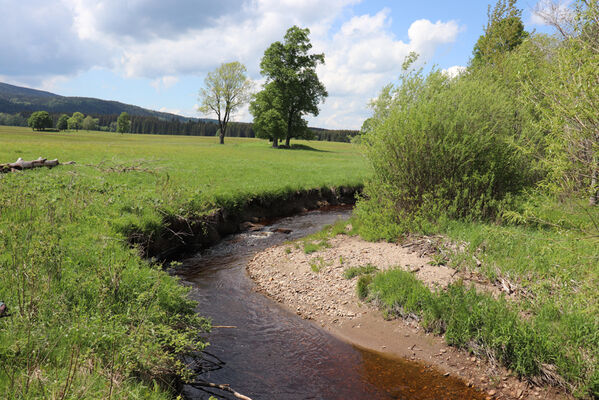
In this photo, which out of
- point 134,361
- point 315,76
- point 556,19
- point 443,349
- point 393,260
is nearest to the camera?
point 134,361

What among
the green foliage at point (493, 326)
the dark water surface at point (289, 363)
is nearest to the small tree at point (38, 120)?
the dark water surface at point (289, 363)

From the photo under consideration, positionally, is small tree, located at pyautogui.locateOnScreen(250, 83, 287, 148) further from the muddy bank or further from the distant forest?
the distant forest

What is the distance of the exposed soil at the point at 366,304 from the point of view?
656 centimetres

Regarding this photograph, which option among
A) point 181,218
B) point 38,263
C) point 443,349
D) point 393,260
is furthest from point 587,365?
point 181,218

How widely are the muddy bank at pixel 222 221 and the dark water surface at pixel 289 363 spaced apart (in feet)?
9.66

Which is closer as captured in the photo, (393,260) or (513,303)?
(513,303)

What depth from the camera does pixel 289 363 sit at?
6938mm

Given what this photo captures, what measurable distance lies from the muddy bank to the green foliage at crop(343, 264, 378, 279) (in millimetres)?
5644

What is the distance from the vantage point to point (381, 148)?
12.9 m

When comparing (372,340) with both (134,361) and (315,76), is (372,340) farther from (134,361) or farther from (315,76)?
(315,76)

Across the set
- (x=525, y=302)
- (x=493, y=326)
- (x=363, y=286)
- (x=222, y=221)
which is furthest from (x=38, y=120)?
(x=525, y=302)

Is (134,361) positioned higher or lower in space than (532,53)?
lower

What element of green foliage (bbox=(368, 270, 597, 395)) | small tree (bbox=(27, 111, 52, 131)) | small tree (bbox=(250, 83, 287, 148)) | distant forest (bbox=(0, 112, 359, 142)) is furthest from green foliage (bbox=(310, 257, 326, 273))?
distant forest (bbox=(0, 112, 359, 142))

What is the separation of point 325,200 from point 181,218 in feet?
44.3
